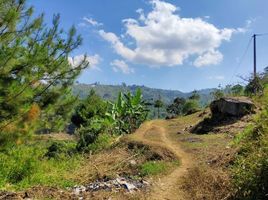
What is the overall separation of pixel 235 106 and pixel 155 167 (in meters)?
9.22

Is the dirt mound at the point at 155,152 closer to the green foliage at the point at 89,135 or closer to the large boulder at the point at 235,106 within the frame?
the green foliage at the point at 89,135

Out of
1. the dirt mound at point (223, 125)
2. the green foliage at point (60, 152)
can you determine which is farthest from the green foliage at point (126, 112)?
the dirt mound at point (223, 125)

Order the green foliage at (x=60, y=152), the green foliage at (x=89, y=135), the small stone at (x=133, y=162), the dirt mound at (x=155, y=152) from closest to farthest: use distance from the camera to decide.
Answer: the small stone at (x=133, y=162)
the dirt mound at (x=155, y=152)
the green foliage at (x=60, y=152)
the green foliage at (x=89, y=135)

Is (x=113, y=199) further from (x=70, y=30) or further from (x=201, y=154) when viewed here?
(x=70, y=30)

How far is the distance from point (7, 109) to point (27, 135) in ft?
3.53

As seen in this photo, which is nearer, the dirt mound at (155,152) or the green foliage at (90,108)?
the dirt mound at (155,152)

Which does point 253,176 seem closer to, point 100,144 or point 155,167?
point 155,167

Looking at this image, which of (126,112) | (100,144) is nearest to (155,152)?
(100,144)

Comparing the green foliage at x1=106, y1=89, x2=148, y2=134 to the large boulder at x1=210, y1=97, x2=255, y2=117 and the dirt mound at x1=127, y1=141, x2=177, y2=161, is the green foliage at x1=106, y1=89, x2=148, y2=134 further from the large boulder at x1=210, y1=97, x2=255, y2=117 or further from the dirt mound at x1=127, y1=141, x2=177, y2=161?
the dirt mound at x1=127, y1=141, x2=177, y2=161

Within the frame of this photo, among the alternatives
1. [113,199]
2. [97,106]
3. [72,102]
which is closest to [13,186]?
[113,199]

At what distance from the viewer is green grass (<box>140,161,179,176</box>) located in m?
9.76

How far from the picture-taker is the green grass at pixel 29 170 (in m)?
9.36

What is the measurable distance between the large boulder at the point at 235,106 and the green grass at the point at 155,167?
7753mm

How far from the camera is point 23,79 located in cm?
1234
